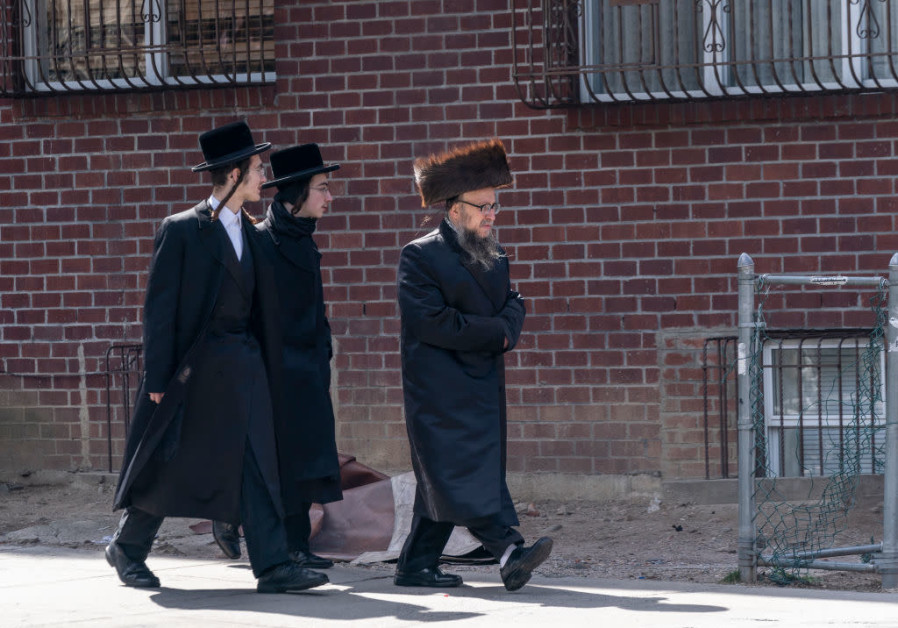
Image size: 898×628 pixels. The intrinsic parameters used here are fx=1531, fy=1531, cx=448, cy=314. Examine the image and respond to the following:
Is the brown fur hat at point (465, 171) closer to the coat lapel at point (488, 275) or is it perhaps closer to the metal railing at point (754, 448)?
the coat lapel at point (488, 275)

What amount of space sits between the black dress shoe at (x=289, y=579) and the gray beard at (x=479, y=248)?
1.45 m

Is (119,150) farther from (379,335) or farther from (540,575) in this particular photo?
(540,575)

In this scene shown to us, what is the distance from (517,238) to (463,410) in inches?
125

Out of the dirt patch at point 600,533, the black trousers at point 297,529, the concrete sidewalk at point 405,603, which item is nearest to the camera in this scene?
the concrete sidewalk at point 405,603

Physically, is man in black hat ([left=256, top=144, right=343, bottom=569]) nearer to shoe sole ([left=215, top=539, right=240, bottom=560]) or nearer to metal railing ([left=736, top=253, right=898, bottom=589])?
shoe sole ([left=215, top=539, right=240, bottom=560])

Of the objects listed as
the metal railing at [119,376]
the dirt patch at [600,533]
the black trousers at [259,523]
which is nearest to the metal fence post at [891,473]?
the dirt patch at [600,533]

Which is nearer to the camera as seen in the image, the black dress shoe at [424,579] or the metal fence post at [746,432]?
the black dress shoe at [424,579]

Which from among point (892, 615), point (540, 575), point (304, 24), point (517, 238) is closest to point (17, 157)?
point (304, 24)

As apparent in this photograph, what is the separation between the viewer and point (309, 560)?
700 centimetres

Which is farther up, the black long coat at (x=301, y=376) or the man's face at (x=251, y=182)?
the man's face at (x=251, y=182)

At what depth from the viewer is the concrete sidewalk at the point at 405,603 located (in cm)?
560

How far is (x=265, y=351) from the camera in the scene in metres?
6.47

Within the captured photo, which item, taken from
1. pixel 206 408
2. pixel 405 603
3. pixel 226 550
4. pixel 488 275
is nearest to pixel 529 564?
pixel 405 603

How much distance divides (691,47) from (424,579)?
4.12 meters
